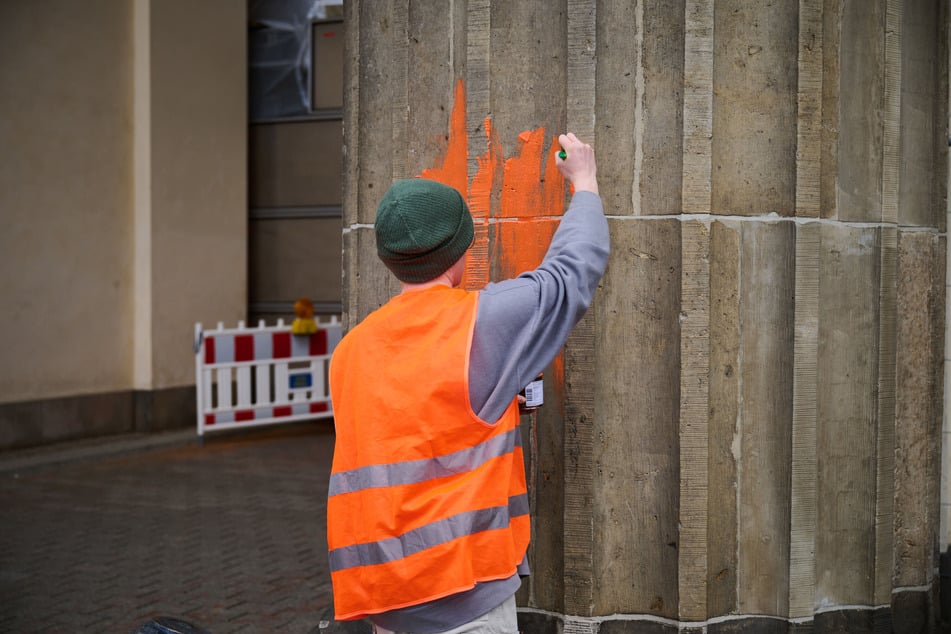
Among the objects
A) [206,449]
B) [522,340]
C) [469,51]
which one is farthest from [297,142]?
[522,340]

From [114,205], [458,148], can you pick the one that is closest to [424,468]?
[458,148]

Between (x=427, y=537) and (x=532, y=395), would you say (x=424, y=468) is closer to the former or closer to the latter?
(x=427, y=537)

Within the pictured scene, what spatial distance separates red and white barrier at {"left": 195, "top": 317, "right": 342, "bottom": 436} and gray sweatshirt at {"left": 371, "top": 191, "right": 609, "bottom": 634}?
8.62m

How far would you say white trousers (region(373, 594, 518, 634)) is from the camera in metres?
2.45

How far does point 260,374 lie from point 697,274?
843 cm

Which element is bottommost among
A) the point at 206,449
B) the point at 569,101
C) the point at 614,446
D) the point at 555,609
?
the point at 206,449

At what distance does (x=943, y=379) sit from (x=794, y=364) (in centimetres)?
109

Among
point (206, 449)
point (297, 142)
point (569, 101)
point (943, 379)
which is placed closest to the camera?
point (569, 101)

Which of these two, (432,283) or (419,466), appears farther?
(432,283)

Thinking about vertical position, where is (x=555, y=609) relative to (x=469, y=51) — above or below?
below

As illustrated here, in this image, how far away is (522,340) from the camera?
96.0 inches

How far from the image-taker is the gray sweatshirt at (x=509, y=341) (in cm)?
241

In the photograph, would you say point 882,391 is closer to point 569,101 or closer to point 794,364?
point 794,364

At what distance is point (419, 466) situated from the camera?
2.39m
